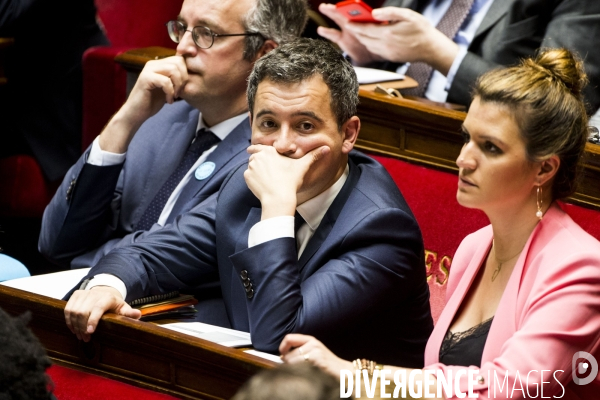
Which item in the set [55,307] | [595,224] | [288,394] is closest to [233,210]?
[55,307]

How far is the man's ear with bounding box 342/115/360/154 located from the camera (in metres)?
1.59

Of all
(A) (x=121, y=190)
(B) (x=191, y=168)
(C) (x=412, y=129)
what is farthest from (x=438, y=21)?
(A) (x=121, y=190)

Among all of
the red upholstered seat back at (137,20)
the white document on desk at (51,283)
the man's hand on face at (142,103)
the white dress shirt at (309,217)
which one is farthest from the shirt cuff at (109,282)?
the red upholstered seat back at (137,20)

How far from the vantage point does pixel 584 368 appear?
1.27 meters

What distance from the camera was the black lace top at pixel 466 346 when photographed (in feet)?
4.56

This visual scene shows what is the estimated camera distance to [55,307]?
4.79 ft

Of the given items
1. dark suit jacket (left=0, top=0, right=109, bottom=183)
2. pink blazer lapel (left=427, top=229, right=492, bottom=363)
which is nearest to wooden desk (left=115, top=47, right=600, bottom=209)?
pink blazer lapel (left=427, top=229, right=492, bottom=363)

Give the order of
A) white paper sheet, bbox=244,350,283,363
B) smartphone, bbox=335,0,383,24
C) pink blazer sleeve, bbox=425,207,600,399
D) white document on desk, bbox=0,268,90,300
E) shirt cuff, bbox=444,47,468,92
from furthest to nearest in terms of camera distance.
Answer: smartphone, bbox=335,0,383,24 → shirt cuff, bbox=444,47,468,92 → white document on desk, bbox=0,268,90,300 → white paper sheet, bbox=244,350,283,363 → pink blazer sleeve, bbox=425,207,600,399

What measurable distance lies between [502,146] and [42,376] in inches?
29.9

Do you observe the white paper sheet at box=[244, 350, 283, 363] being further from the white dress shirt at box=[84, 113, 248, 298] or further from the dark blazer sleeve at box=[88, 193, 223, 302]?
the white dress shirt at box=[84, 113, 248, 298]

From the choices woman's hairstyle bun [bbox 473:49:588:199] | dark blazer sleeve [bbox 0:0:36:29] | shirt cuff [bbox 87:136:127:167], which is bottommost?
dark blazer sleeve [bbox 0:0:36:29]

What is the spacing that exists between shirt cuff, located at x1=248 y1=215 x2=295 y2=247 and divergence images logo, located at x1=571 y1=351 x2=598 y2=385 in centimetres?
46

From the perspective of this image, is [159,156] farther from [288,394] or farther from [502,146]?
[288,394]

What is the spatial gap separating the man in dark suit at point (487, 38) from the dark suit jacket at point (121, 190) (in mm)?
528
